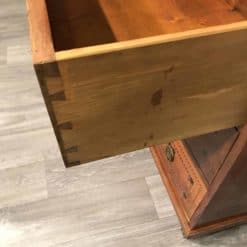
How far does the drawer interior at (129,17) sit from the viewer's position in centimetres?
50

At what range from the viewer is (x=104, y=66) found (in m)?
0.33

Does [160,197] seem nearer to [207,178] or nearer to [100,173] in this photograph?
[100,173]

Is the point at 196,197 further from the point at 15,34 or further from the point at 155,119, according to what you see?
the point at 15,34

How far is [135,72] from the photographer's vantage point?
1.16 feet

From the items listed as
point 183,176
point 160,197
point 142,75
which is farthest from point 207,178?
point 142,75

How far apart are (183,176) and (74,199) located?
0.38 metres

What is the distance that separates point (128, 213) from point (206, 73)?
72cm

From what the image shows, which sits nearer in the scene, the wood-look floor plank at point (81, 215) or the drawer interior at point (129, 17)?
the drawer interior at point (129, 17)

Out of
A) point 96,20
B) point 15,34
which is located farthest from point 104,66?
point 15,34

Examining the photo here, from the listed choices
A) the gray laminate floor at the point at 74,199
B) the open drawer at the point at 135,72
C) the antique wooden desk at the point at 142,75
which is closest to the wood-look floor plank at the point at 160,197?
the gray laminate floor at the point at 74,199

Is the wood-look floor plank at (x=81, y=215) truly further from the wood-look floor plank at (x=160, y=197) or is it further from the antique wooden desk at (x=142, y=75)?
the antique wooden desk at (x=142, y=75)

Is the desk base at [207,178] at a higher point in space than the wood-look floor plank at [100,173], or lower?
higher

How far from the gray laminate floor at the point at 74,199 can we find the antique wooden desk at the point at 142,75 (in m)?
0.37

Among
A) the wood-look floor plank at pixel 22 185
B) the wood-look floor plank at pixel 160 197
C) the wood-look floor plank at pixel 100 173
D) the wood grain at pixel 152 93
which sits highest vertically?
the wood grain at pixel 152 93
